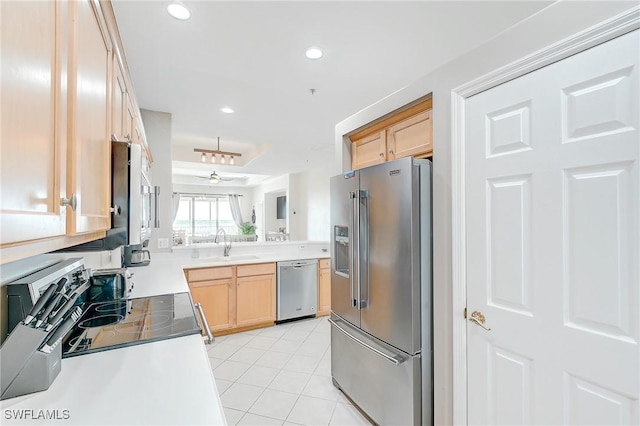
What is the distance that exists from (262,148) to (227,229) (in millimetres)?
6355

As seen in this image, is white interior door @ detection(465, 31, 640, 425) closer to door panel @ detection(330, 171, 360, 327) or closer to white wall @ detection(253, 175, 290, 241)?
door panel @ detection(330, 171, 360, 327)

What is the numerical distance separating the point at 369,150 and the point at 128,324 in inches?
77.9

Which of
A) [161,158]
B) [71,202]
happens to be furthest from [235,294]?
[71,202]

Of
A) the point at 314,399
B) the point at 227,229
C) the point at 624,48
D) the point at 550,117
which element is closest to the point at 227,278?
the point at 314,399

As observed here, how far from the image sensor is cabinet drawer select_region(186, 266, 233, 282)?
329cm

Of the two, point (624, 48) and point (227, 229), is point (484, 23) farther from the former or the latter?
point (227, 229)

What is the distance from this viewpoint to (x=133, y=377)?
1003 millimetres

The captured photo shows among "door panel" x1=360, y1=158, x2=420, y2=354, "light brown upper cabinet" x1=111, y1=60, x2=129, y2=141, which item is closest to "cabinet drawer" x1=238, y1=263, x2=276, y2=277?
"door panel" x1=360, y1=158, x2=420, y2=354

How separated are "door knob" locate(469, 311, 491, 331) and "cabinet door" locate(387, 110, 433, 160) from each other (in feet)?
3.13

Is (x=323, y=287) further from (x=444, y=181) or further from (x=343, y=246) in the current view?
(x=444, y=181)

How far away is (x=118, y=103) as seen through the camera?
56.0 inches

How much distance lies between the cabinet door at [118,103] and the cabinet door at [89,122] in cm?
11

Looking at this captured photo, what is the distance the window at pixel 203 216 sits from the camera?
1006cm

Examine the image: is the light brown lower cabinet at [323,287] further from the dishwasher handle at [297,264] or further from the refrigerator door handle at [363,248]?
the refrigerator door handle at [363,248]
